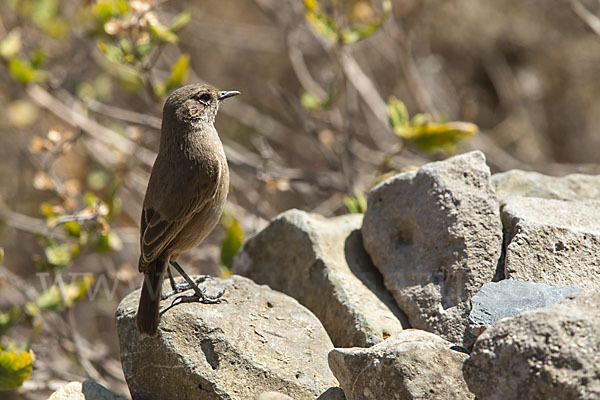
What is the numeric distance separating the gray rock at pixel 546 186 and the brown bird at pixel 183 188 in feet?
6.22

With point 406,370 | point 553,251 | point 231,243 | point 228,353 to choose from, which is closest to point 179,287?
point 228,353

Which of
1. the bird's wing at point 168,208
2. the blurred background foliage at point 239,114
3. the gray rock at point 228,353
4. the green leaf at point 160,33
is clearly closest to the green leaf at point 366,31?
the blurred background foliage at point 239,114

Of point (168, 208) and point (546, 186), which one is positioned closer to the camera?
point (168, 208)

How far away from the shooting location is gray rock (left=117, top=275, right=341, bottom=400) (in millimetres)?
3744

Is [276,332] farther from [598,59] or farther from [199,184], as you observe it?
[598,59]

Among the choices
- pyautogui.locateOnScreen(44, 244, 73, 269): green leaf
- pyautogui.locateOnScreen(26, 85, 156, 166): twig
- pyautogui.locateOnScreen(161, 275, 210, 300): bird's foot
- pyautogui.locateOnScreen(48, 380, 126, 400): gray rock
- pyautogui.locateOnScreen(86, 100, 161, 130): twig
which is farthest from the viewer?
pyautogui.locateOnScreen(26, 85, 156, 166): twig

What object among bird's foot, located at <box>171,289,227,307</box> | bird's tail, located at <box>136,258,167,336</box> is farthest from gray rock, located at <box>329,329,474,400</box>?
bird's tail, located at <box>136,258,167,336</box>

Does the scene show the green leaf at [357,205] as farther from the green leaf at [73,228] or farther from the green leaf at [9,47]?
the green leaf at [9,47]

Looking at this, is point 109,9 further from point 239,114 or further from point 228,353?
point 239,114

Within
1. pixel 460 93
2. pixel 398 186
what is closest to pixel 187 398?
pixel 398 186

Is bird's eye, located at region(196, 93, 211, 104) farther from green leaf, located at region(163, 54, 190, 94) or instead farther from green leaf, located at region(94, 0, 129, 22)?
green leaf, located at region(94, 0, 129, 22)

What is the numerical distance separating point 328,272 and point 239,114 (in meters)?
5.34

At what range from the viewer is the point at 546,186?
4652 mm

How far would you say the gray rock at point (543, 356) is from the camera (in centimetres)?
271
